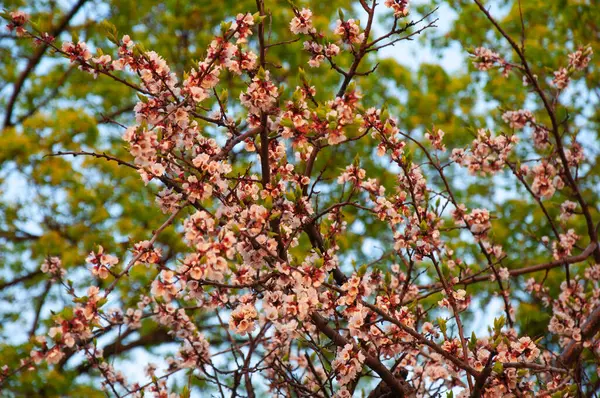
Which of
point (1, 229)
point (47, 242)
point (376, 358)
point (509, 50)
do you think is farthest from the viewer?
point (509, 50)

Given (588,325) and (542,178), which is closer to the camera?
(588,325)

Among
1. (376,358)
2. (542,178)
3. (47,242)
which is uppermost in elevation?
(47,242)

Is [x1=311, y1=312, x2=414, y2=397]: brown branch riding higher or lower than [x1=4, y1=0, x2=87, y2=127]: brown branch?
lower

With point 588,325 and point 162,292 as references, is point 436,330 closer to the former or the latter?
point 588,325

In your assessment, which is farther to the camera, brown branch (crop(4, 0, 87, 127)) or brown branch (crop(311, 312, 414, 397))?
brown branch (crop(4, 0, 87, 127))

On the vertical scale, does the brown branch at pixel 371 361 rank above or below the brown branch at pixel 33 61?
below

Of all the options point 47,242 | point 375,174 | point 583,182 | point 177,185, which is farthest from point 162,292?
point 583,182

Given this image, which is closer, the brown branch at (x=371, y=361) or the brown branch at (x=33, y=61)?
the brown branch at (x=371, y=361)

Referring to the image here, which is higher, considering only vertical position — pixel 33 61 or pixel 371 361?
pixel 33 61

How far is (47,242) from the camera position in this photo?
6.97m

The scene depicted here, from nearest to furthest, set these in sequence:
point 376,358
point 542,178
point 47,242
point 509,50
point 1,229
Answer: point 376,358 → point 542,178 → point 47,242 → point 1,229 → point 509,50

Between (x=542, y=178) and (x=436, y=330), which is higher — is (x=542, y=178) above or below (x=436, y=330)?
above

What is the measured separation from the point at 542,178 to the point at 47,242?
5.41 metres

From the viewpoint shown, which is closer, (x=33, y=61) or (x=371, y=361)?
(x=371, y=361)
